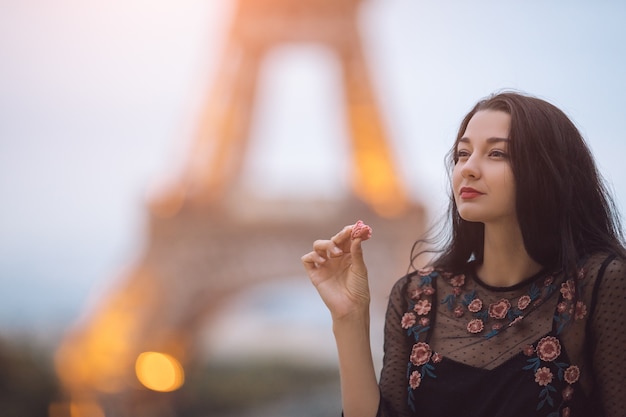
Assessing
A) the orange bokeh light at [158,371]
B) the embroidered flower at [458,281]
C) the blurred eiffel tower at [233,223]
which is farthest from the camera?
the blurred eiffel tower at [233,223]

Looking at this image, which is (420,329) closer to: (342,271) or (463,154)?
(342,271)

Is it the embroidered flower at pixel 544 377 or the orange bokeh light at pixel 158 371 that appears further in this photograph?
the orange bokeh light at pixel 158 371

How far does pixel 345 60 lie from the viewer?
22.1ft

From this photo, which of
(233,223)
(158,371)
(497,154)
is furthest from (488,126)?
(233,223)

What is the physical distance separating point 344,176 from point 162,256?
1.68 metres

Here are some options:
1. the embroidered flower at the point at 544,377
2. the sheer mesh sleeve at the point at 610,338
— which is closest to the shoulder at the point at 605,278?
the sheer mesh sleeve at the point at 610,338

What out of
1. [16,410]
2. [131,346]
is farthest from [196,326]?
[16,410]

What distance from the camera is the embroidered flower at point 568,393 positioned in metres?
1.07

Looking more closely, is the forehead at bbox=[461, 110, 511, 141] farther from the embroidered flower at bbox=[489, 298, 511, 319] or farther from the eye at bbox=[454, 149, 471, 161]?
the embroidered flower at bbox=[489, 298, 511, 319]

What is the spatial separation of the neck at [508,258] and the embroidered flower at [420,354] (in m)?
0.14

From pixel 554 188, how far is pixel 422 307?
0.90ft

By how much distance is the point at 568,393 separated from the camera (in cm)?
107

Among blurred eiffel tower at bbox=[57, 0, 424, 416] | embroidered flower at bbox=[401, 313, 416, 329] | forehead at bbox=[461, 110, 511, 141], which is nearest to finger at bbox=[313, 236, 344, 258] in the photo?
embroidered flower at bbox=[401, 313, 416, 329]

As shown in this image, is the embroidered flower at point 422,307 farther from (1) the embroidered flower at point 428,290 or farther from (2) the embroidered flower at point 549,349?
(2) the embroidered flower at point 549,349
